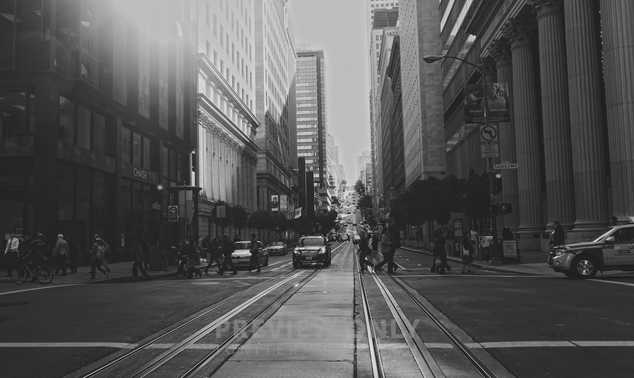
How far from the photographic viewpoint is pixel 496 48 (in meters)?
43.5

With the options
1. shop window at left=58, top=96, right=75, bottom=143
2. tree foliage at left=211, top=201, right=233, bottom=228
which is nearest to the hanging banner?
tree foliage at left=211, top=201, right=233, bottom=228

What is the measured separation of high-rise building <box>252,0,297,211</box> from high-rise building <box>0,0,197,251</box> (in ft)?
168

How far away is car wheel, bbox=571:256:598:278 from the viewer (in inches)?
778

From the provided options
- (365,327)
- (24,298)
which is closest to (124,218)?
(24,298)

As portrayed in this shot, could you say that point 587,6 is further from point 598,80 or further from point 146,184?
point 146,184

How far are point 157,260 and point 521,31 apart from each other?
27000mm

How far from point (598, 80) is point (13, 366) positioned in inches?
1158

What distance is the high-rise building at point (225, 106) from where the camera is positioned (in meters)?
62.1

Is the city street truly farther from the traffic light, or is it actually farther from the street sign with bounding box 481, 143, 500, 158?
the street sign with bounding box 481, 143, 500, 158

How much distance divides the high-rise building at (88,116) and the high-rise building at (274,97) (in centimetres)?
5107

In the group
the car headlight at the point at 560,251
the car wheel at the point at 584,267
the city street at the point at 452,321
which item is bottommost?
the city street at the point at 452,321

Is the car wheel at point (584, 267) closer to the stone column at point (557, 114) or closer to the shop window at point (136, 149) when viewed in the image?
the stone column at point (557, 114)

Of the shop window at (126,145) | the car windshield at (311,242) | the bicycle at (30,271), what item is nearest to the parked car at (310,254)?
the car windshield at (311,242)

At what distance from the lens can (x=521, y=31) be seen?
3931cm
